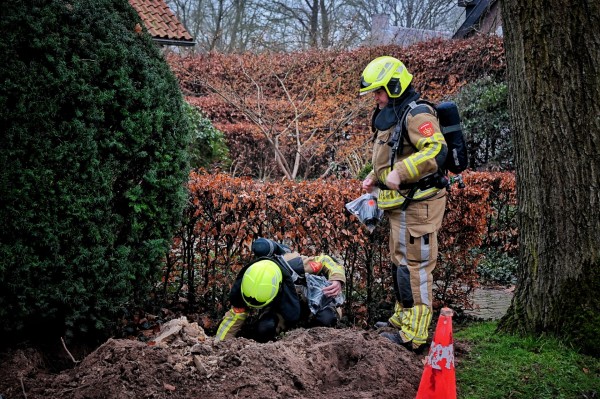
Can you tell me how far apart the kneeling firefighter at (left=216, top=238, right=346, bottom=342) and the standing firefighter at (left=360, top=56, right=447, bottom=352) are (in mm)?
666

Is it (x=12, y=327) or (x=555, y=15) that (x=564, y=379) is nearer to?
(x=555, y=15)

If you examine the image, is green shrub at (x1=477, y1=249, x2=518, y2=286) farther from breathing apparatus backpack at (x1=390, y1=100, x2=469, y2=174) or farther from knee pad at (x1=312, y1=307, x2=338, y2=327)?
breathing apparatus backpack at (x1=390, y1=100, x2=469, y2=174)

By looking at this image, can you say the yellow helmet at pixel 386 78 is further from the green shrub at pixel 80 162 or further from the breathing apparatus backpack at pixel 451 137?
the green shrub at pixel 80 162

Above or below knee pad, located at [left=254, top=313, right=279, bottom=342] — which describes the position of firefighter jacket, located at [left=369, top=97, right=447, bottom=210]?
above

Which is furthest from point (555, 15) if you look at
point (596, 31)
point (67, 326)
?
point (67, 326)

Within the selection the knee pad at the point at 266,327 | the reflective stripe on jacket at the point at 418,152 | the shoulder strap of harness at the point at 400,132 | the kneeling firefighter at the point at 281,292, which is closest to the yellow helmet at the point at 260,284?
the kneeling firefighter at the point at 281,292

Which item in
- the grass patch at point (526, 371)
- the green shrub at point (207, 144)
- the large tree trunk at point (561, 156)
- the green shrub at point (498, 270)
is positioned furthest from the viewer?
the green shrub at point (207, 144)

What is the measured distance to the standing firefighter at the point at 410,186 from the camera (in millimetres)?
4059

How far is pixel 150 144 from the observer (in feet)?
13.5

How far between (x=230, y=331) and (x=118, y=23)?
7.89 feet

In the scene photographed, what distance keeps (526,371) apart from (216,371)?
1885 millimetres

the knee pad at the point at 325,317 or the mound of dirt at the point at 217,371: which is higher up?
the mound of dirt at the point at 217,371

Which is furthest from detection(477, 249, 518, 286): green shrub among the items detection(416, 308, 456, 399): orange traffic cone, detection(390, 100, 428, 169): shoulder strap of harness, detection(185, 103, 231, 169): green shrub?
detection(185, 103, 231, 169): green shrub

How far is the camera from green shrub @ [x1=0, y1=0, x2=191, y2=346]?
134 inches
